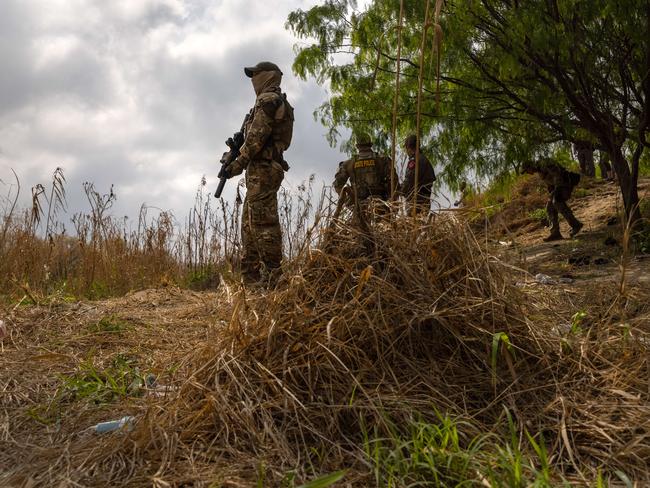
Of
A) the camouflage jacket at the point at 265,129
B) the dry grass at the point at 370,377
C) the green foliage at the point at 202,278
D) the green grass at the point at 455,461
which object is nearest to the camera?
the green grass at the point at 455,461

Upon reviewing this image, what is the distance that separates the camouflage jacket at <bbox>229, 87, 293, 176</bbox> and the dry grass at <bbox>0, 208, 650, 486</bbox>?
3400mm

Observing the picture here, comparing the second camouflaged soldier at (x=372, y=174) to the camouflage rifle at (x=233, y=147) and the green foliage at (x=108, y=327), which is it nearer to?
the camouflage rifle at (x=233, y=147)

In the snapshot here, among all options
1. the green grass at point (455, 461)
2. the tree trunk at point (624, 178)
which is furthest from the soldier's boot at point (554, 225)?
the green grass at point (455, 461)

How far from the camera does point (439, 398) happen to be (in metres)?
1.88

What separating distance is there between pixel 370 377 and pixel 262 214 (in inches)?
153

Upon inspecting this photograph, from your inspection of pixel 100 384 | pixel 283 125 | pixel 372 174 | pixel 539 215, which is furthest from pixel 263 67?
pixel 539 215

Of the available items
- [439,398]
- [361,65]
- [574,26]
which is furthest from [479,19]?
[439,398]

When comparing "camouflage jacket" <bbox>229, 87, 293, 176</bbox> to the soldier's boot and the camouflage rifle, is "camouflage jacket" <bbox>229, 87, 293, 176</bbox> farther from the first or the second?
the soldier's boot

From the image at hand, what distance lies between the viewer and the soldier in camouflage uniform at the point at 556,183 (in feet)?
30.3

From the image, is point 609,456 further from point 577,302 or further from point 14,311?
point 14,311

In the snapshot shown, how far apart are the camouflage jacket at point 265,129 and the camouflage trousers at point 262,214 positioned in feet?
0.35

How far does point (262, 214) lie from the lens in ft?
18.7

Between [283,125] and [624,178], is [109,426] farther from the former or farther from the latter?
[624,178]

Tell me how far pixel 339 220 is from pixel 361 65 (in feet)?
23.9
